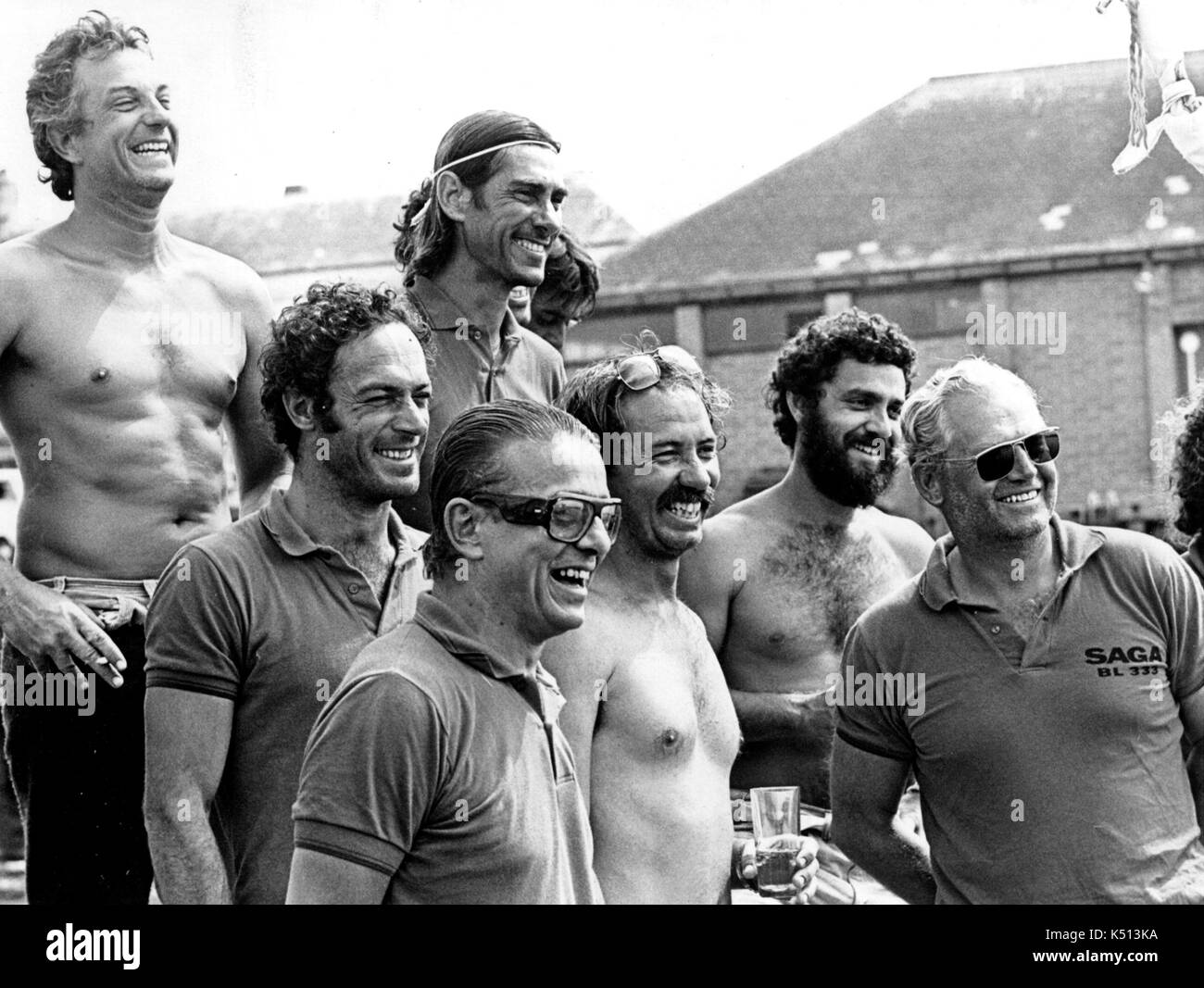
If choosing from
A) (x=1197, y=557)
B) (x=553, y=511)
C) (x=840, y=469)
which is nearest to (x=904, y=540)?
(x=840, y=469)

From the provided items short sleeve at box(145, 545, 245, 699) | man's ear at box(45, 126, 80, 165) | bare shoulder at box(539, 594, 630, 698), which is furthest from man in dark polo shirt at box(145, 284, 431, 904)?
man's ear at box(45, 126, 80, 165)

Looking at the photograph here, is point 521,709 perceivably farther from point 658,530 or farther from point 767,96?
point 767,96

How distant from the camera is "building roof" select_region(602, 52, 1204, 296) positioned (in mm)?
9102

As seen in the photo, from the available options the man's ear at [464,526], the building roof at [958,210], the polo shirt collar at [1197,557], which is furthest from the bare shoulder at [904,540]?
the building roof at [958,210]

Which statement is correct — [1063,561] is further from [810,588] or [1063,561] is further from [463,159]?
[463,159]

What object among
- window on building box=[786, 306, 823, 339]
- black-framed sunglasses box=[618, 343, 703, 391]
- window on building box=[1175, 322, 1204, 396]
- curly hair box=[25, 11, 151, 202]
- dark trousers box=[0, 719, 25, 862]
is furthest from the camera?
window on building box=[1175, 322, 1204, 396]

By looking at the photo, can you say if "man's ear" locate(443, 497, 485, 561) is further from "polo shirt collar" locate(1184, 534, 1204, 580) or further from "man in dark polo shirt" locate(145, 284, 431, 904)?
Answer: "polo shirt collar" locate(1184, 534, 1204, 580)

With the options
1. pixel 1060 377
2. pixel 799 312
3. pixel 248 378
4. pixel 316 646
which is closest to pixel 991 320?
pixel 799 312

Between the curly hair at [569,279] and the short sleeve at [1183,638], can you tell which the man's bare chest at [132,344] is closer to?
the curly hair at [569,279]

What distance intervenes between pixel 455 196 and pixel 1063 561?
4.08 ft

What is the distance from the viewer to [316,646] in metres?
2.50

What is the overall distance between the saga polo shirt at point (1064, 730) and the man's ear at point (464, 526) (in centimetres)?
74

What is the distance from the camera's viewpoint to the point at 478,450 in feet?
7.70

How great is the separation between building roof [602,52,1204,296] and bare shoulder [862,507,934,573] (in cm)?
515
